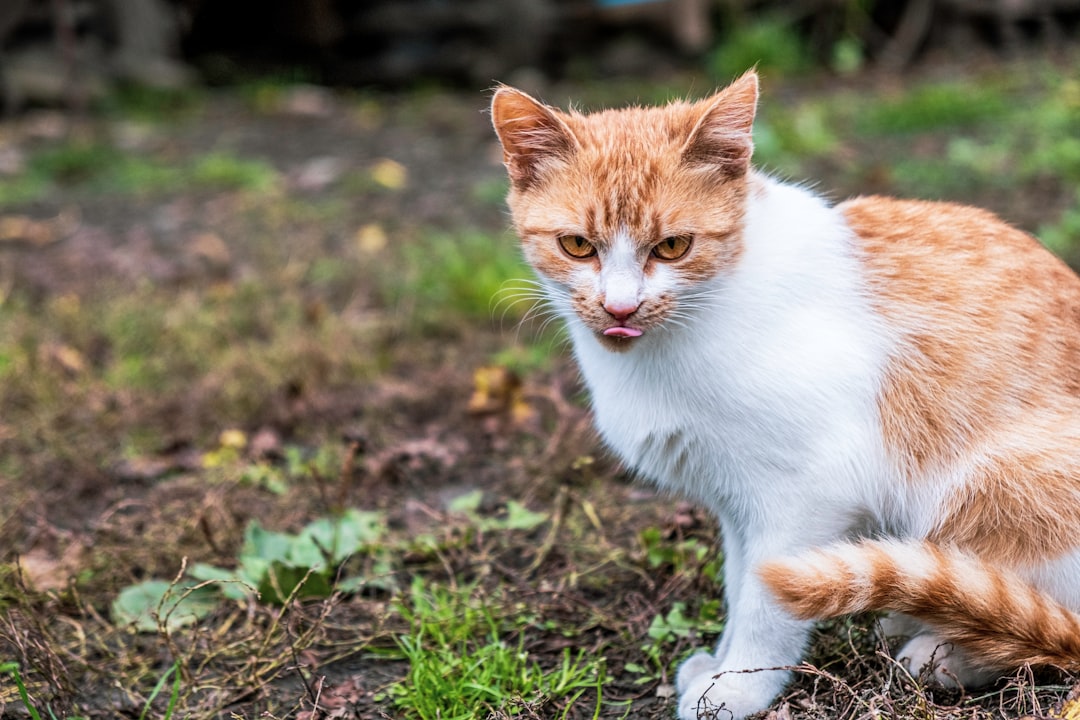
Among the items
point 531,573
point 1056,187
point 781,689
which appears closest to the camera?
point 781,689

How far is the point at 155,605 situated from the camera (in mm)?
2633

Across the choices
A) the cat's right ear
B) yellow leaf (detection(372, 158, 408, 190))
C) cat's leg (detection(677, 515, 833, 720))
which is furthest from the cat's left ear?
yellow leaf (detection(372, 158, 408, 190))

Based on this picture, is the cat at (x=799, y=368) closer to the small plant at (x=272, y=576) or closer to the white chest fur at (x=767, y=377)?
the white chest fur at (x=767, y=377)

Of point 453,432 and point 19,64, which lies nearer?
point 453,432

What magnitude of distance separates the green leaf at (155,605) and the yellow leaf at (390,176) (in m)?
4.01

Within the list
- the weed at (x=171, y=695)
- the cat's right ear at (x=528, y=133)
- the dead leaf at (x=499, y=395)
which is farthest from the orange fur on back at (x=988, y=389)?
the dead leaf at (x=499, y=395)

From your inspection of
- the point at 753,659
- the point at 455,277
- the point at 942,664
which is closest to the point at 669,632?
the point at 753,659

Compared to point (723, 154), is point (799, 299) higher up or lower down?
lower down

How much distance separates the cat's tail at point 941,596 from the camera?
184 centimetres

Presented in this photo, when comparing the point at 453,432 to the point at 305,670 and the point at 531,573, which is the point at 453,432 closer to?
the point at 531,573

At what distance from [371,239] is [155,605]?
306 cm

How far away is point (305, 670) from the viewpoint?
242 cm

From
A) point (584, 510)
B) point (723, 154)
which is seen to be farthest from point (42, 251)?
point (723, 154)

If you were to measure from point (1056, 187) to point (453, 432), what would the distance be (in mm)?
3383
